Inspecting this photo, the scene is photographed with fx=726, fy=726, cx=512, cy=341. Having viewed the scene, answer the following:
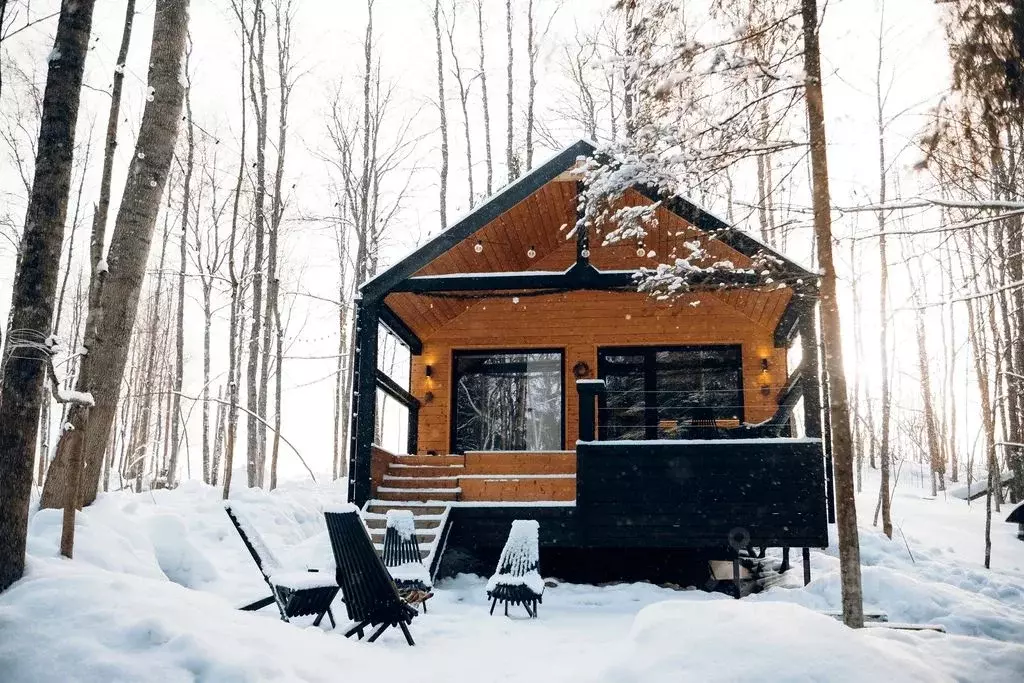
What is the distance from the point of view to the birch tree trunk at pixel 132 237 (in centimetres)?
681

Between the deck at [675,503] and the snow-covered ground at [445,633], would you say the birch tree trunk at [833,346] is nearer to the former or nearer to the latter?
the snow-covered ground at [445,633]

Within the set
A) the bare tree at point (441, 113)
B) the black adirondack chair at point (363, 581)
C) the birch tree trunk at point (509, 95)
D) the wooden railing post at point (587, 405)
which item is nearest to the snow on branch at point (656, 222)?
the wooden railing post at point (587, 405)

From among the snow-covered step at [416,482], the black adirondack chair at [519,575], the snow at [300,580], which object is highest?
the snow-covered step at [416,482]

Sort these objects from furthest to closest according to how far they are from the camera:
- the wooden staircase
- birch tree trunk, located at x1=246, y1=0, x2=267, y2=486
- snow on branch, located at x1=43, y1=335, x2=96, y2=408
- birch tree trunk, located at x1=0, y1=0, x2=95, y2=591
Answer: birch tree trunk, located at x1=246, y1=0, x2=267, y2=486 → the wooden staircase → snow on branch, located at x1=43, y1=335, x2=96, y2=408 → birch tree trunk, located at x1=0, y1=0, x2=95, y2=591

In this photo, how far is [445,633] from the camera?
18.7 feet

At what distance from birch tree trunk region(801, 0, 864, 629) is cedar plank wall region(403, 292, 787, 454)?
4.96 meters

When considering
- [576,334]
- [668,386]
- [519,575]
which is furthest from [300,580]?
[668,386]

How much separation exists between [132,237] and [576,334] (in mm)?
6559

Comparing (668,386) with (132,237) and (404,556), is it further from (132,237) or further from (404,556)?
(132,237)

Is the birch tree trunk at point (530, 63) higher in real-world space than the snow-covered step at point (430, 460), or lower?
higher

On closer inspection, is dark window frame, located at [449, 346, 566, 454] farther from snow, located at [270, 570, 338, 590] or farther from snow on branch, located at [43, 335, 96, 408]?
snow on branch, located at [43, 335, 96, 408]

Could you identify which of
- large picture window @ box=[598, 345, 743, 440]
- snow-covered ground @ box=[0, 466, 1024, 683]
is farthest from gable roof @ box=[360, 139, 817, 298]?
snow-covered ground @ box=[0, 466, 1024, 683]

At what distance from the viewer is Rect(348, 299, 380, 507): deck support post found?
858 centimetres

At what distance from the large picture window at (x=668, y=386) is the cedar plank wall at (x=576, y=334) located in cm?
17
